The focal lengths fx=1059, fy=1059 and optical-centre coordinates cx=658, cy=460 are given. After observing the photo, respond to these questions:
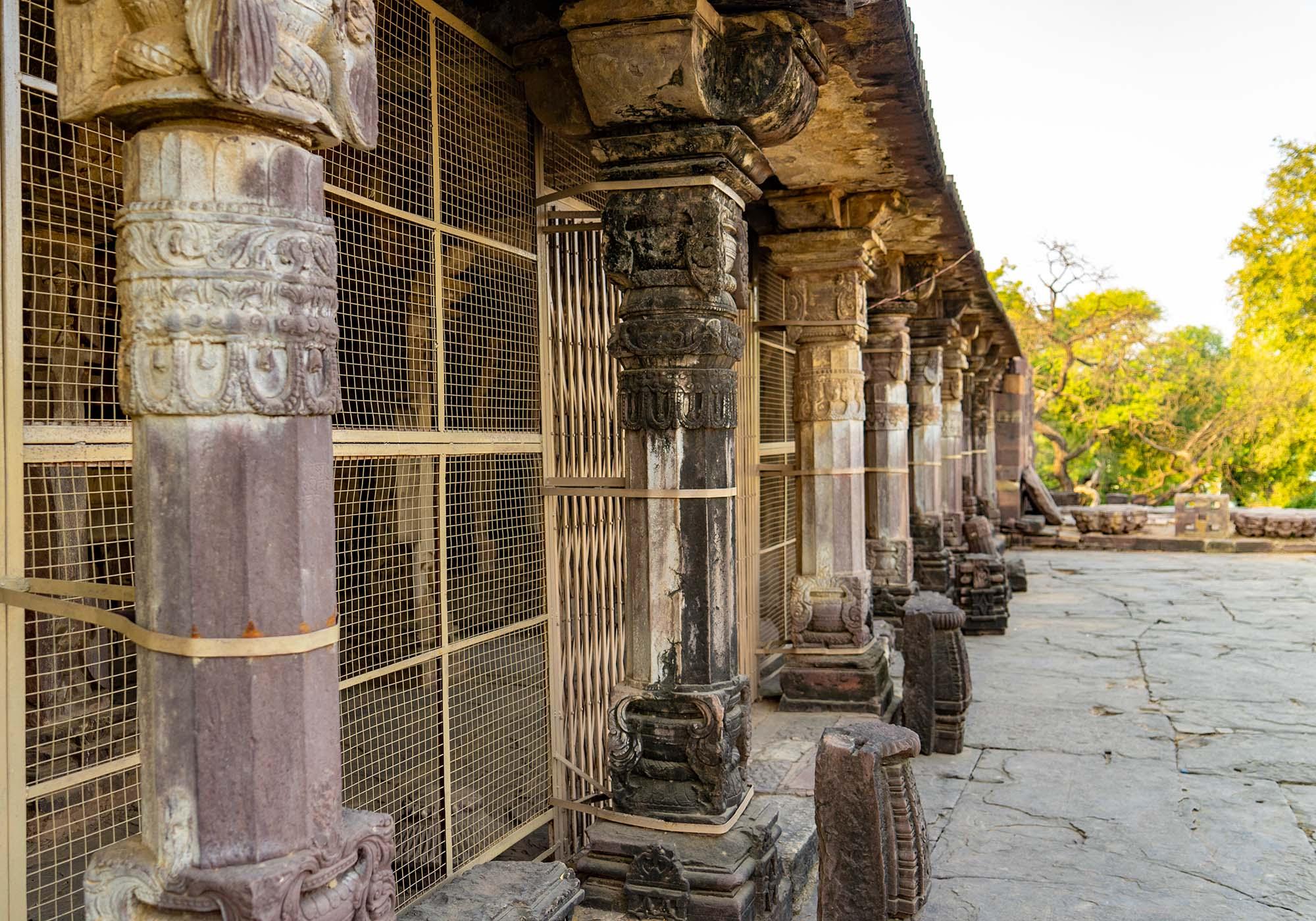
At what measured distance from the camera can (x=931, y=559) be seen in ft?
38.0

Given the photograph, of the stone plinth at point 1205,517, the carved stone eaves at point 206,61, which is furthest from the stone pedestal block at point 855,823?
the stone plinth at point 1205,517

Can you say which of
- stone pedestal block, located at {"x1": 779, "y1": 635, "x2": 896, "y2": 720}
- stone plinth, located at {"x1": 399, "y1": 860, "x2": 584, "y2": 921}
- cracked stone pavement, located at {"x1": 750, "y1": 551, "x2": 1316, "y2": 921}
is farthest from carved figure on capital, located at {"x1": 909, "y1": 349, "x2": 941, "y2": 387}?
stone plinth, located at {"x1": 399, "y1": 860, "x2": 584, "y2": 921}

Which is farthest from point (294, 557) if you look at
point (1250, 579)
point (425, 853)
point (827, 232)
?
point (1250, 579)

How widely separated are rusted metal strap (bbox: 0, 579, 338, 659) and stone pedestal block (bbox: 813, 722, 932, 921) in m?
2.22

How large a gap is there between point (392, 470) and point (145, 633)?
176 cm

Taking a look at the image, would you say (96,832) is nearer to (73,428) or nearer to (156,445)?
(73,428)

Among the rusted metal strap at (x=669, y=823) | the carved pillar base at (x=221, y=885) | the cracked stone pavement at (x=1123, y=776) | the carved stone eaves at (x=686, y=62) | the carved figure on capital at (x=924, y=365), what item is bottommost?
the cracked stone pavement at (x=1123, y=776)

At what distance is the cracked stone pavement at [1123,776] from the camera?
4.57 meters

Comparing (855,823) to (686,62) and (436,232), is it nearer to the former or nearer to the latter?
(436,232)

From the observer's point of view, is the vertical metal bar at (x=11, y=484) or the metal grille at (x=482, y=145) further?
the metal grille at (x=482, y=145)

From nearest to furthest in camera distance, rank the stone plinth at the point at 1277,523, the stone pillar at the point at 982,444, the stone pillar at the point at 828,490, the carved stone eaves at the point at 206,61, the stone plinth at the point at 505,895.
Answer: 1. the carved stone eaves at the point at 206,61
2. the stone plinth at the point at 505,895
3. the stone pillar at the point at 828,490
4. the stone pillar at the point at 982,444
5. the stone plinth at the point at 1277,523

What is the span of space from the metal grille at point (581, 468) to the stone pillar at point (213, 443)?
95.1 inches

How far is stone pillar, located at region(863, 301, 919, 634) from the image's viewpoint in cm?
930

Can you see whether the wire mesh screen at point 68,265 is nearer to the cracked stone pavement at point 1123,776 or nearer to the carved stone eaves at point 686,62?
the carved stone eaves at point 686,62
